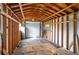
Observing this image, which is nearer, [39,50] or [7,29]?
[7,29]

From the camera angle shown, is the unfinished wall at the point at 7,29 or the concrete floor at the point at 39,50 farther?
the concrete floor at the point at 39,50

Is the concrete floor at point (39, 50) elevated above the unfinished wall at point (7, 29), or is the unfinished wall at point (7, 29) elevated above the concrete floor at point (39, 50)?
the unfinished wall at point (7, 29)

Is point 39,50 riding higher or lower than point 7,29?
lower

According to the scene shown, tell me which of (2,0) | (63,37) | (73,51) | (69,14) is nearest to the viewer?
(2,0)

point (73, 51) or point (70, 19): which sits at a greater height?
point (70, 19)

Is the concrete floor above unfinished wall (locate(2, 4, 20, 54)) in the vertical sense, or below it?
below

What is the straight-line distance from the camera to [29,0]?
1.55 m

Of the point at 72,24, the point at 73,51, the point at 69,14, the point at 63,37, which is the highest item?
the point at 69,14

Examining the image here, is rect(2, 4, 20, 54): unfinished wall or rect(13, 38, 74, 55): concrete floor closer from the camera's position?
rect(2, 4, 20, 54): unfinished wall
